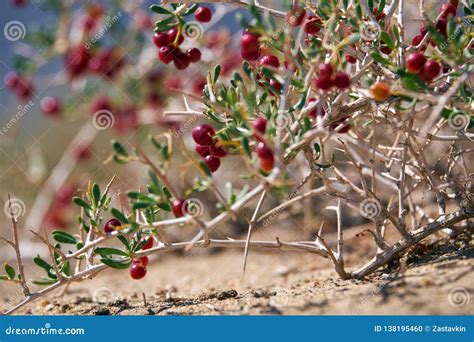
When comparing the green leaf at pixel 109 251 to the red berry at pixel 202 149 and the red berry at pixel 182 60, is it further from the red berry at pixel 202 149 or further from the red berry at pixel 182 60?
the red berry at pixel 182 60

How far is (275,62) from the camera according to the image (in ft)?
5.75

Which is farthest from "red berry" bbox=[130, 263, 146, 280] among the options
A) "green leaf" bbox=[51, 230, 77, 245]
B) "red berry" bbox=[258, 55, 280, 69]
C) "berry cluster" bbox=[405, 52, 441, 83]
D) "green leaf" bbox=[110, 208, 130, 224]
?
"berry cluster" bbox=[405, 52, 441, 83]

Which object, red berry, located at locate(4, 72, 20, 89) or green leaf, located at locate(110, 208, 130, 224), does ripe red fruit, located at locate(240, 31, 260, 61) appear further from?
red berry, located at locate(4, 72, 20, 89)

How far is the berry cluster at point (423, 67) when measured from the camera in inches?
60.4

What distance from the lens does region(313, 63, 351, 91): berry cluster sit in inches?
58.9

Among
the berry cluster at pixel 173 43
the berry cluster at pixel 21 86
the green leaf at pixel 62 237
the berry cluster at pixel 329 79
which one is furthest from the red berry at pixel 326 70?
the berry cluster at pixel 21 86

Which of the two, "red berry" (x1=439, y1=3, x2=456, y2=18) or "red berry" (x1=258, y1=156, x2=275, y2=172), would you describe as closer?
"red berry" (x1=258, y1=156, x2=275, y2=172)

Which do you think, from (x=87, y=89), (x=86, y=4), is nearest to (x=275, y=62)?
(x=87, y=89)

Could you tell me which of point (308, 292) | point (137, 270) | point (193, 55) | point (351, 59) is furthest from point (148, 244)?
point (351, 59)

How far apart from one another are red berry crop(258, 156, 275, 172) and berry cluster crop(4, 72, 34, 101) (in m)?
2.38

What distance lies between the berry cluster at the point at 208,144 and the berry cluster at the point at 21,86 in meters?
2.05

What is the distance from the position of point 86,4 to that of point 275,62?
2148mm

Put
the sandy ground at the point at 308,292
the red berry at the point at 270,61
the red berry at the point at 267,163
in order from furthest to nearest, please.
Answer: the red berry at the point at 270,61
the sandy ground at the point at 308,292
the red berry at the point at 267,163

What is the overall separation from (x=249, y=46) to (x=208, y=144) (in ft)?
1.00
